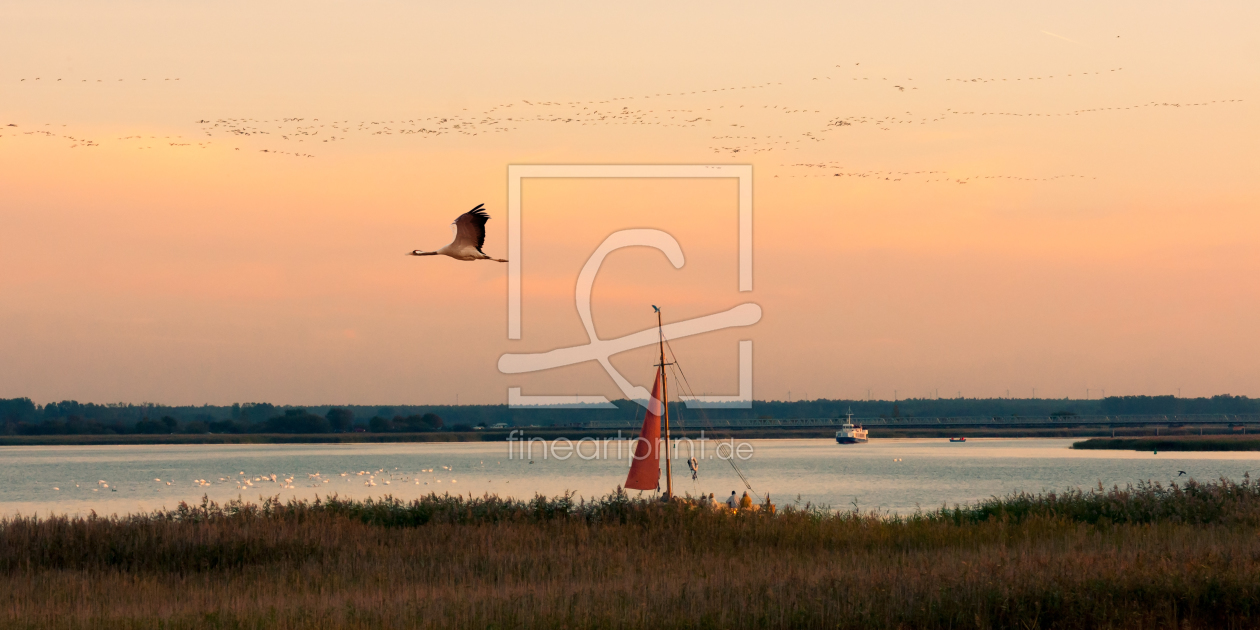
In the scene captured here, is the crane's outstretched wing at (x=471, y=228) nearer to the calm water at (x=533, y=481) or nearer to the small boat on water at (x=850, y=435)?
the calm water at (x=533, y=481)

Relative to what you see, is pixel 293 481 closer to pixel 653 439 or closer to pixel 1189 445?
pixel 653 439

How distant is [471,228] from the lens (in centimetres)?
1628

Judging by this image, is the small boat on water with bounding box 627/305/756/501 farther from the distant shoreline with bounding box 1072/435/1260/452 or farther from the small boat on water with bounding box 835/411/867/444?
the small boat on water with bounding box 835/411/867/444

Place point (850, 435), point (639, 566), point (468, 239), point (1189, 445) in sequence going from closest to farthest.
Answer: point (468, 239), point (639, 566), point (1189, 445), point (850, 435)

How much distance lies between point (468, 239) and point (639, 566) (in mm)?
8284

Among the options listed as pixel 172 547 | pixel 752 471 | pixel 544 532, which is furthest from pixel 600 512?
pixel 752 471

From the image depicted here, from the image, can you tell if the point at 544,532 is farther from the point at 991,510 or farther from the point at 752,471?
the point at 752,471

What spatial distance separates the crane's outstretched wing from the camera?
1614 centimetres

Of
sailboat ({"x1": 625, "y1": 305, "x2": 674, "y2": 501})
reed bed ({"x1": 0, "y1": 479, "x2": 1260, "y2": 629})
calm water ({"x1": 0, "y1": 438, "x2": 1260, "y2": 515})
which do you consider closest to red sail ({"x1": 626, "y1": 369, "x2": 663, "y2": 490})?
sailboat ({"x1": 625, "y1": 305, "x2": 674, "y2": 501})

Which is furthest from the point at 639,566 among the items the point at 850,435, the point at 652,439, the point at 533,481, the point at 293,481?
the point at 850,435

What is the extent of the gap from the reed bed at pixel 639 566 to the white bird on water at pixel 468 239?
477 cm

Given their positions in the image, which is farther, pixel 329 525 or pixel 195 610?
pixel 329 525

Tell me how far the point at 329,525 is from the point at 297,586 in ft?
26.9

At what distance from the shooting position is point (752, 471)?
93562 mm
